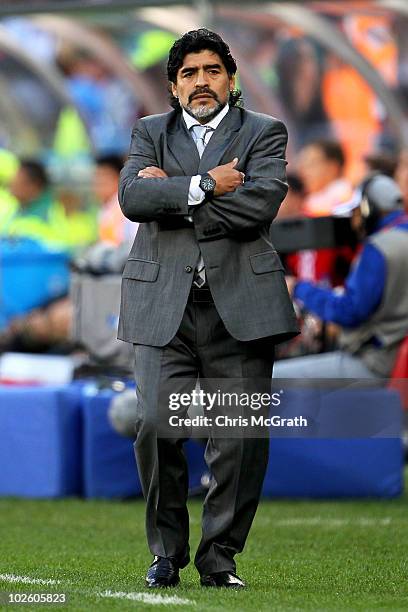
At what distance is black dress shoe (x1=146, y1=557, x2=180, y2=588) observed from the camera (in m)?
5.86

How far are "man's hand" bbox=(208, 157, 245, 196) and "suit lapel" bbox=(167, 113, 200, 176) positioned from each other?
0.47ft

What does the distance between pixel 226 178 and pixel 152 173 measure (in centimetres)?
28

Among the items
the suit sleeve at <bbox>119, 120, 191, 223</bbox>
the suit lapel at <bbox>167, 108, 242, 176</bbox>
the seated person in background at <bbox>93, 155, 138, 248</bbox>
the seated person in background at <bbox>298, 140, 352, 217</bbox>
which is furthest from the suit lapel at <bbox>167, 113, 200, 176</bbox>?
the seated person in background at <bbox>298, 140, 352, 217</bbox>

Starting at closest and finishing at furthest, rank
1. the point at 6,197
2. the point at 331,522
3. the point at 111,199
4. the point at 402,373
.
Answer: the point at 331,522, the point at 402,373, the point at 111,199, the point at 6,197

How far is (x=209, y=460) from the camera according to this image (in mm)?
5945

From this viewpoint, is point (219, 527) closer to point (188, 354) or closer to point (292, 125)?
point (188, 354)

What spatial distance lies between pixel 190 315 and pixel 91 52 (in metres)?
11.6

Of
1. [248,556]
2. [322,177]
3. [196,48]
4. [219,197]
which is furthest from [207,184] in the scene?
[322,177]

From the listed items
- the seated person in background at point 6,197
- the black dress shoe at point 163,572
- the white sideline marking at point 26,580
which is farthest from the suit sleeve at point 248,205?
the seated person in background at point 6,197

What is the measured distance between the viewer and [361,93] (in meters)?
14.9

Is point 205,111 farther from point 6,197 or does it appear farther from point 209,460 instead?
point 6,197

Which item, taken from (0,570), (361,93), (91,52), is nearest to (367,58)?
(361,93)

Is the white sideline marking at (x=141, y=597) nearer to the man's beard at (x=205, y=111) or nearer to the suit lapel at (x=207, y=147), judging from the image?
the suit lapel at (x=207, y=147)

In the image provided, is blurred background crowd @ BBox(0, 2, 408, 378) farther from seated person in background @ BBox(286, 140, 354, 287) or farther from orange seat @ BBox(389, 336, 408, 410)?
orange seat @ BBox(389, 336, 408, 410)
